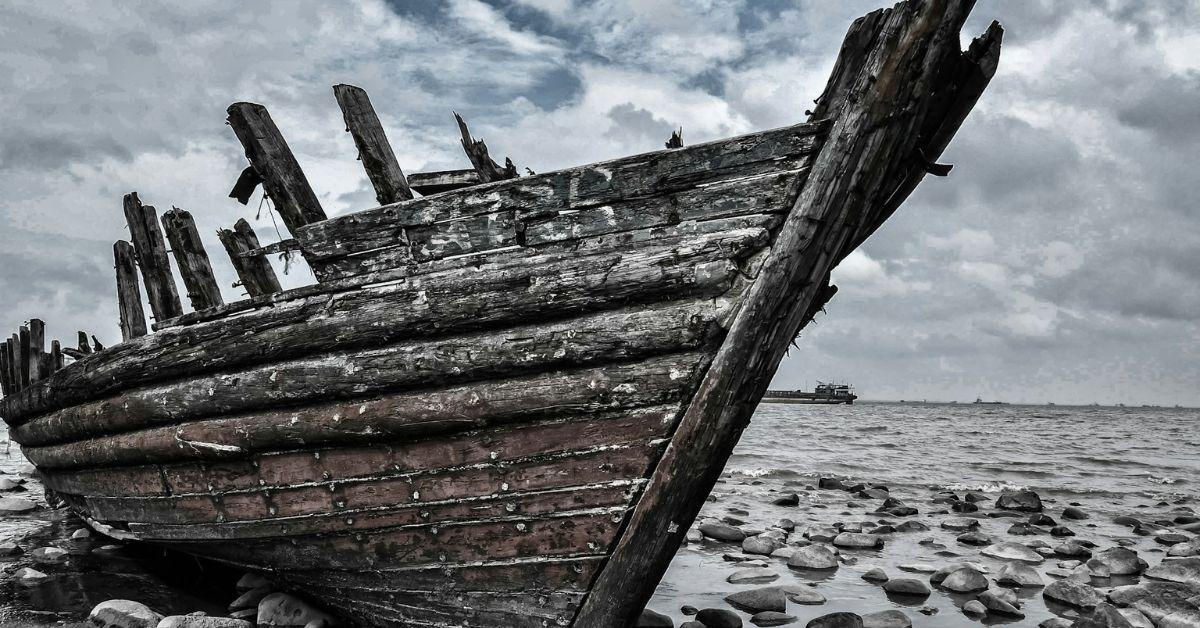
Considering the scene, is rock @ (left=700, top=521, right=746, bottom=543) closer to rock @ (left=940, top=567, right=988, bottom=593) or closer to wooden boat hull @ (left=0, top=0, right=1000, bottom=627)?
rock @ (left=940, top=567, right=988, bottom=593)

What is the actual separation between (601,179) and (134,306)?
6.60 meters

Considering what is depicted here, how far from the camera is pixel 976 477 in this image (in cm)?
1622

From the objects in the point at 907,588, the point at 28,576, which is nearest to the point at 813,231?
the point at 907,588

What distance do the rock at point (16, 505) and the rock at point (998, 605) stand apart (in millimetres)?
11530

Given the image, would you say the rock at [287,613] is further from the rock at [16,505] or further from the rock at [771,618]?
the rock at [16,505]

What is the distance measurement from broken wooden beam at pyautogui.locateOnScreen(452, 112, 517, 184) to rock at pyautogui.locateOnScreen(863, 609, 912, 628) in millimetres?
3753

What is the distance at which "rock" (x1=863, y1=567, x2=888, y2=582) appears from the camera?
644cm

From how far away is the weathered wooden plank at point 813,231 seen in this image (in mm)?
3305

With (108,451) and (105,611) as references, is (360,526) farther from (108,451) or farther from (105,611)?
(108,451)

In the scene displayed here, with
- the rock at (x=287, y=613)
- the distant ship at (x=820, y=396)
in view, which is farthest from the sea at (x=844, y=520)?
the distant ship at (x=820, y=396)

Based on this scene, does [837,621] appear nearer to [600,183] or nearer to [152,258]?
[600,183]

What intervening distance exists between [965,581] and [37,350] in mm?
12323

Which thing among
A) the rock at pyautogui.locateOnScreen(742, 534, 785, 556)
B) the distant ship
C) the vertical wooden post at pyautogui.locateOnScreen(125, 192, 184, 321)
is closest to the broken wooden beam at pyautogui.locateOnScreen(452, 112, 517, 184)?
the vertical wooden post at pyautogui.locateOnScreen(125, 192, 184, 321)

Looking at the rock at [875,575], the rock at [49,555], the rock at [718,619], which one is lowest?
the rock at [875,575]
